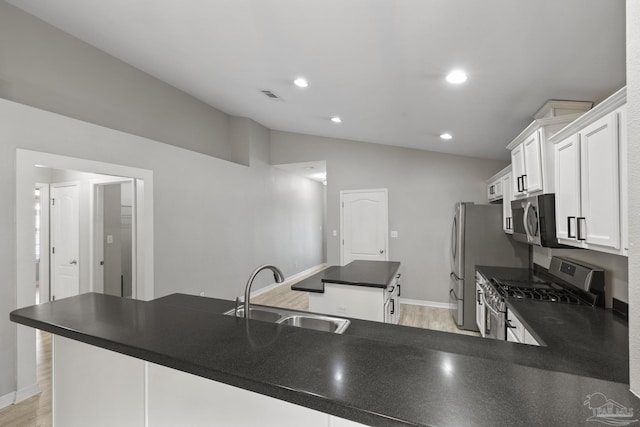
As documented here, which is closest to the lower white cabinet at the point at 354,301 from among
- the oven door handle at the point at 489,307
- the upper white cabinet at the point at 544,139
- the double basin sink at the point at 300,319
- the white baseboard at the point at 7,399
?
the oven door handle at the point at 489,307

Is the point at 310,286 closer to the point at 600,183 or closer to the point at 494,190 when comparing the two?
the point at 600,183

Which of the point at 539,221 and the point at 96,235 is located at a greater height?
the point at 539,221

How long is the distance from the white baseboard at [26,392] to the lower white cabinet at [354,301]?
2.44 metres

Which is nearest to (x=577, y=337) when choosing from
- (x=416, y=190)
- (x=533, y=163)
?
(x=533, y=163)

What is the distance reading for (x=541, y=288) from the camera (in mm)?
2521

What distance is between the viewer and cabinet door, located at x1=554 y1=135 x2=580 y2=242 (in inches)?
69.1

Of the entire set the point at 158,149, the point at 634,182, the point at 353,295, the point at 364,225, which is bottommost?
the point at 353,295

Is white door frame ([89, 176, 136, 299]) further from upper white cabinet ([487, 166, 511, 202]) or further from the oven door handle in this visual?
upper white cabinet ([487, 166, 511, 202])

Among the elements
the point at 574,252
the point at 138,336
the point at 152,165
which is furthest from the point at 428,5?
the point at 152,165

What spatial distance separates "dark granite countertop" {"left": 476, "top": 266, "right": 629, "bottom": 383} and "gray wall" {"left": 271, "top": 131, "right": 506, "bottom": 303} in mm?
2676

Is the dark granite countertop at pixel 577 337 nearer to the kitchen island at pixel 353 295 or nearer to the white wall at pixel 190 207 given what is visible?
the kitchen island at pixel 353 295

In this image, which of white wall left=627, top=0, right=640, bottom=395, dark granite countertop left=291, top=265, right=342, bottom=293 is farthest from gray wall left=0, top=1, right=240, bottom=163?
white wall left=627, top=0, right=640, bottom=395

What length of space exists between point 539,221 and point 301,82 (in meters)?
2.46

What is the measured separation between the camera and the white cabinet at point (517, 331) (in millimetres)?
1750
